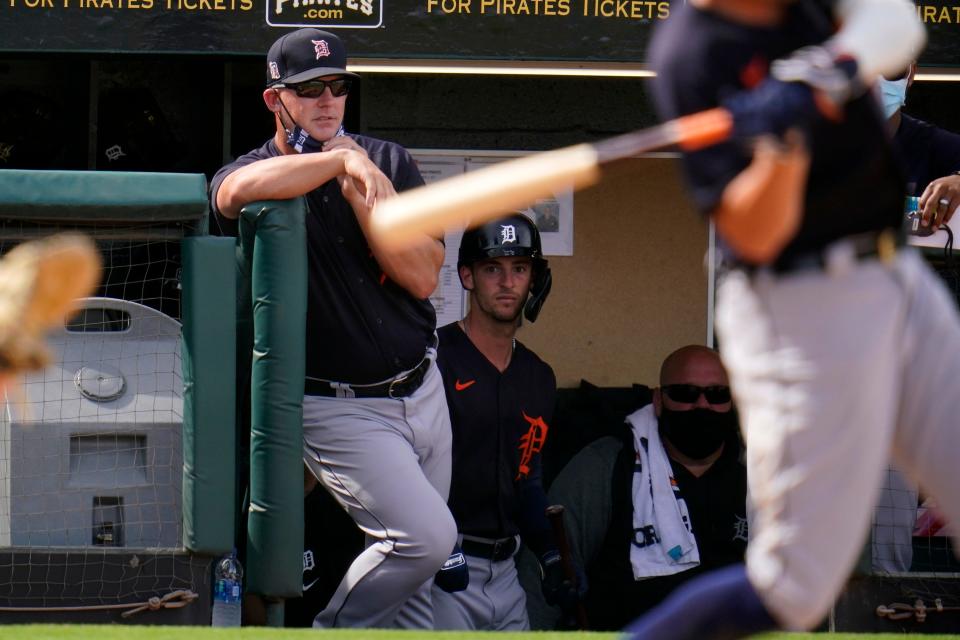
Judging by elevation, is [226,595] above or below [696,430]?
below

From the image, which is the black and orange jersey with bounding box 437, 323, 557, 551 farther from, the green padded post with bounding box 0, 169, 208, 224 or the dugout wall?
the green padded post with bounding box 0, 169, 208, 224

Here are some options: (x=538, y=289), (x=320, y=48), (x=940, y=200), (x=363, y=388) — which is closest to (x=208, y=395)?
(x=363, y=388)

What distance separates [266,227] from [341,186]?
26 centimetres

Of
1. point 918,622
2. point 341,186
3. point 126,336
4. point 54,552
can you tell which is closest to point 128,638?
point 54,552

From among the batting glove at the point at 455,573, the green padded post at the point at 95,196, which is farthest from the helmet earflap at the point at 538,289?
the green padded post at the point at 95,196

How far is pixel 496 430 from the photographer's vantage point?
5.09 m

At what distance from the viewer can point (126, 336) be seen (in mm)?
4410

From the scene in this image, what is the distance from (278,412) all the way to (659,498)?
146cm

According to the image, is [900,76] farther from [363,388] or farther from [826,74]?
[826,74]

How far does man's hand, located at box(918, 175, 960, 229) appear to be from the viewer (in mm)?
4500

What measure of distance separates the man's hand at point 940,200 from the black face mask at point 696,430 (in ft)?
3.55

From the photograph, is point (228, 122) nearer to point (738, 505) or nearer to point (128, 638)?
point (738, 505)

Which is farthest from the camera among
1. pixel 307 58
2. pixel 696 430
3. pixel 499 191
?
pixel 696 430

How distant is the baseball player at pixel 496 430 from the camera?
491cm
